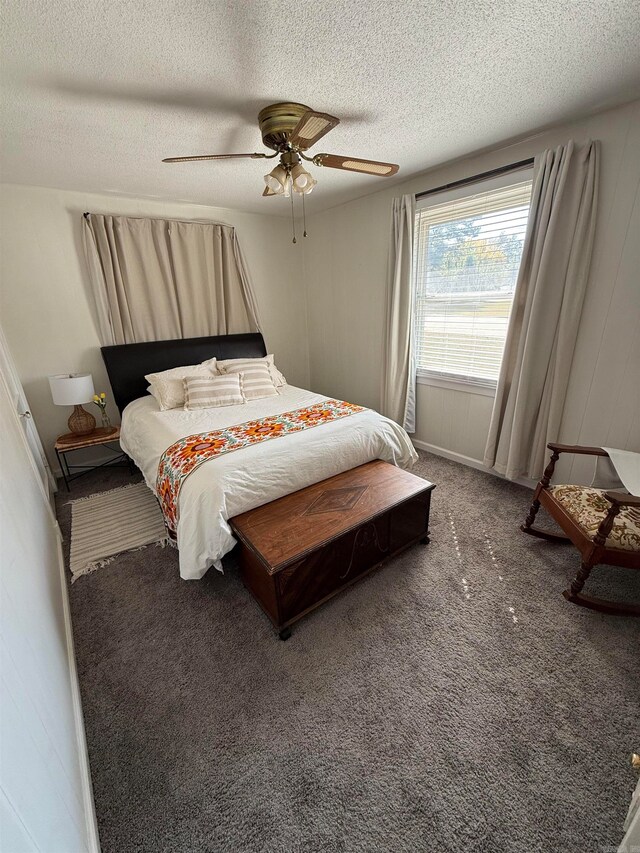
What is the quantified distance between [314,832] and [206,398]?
8.64ft

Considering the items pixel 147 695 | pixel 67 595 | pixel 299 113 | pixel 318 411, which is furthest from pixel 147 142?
pixel 147 695

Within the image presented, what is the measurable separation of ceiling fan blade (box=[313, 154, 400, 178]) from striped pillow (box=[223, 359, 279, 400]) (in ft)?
5.98

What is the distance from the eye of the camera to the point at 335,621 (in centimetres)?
174

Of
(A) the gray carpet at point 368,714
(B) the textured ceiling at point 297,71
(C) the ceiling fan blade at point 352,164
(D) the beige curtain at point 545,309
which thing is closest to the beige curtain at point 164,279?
(B) the textured ceiling at point 297,71

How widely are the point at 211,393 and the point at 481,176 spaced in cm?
273

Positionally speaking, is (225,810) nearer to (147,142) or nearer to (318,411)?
(318,411)

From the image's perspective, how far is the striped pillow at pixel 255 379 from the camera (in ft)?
10.5

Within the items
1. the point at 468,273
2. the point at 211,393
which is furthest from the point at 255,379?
the point at 468,273

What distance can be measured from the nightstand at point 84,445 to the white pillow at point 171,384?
59 centimetres

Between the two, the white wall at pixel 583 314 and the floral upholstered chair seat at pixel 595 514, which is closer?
the floral upholstered chair seat at pixel 595 514

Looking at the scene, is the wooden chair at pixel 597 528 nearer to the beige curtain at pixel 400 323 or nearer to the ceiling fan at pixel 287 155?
the beige curtain at pixel 400 323

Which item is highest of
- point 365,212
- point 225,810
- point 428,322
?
point 365,212

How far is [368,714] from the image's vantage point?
53.2 inches

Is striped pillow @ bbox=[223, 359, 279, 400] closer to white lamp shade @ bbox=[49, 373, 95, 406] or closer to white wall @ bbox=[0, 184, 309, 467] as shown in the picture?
white lamp shade @ bbox=[49, 373, 95, 406]
